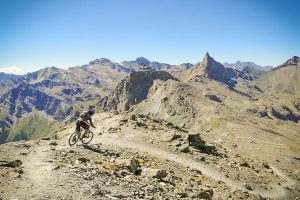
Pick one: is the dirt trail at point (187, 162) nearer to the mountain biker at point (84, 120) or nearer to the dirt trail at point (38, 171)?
the mountain biker at point (84, 120)

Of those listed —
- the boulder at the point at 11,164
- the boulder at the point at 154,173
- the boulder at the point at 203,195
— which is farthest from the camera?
the boulder at the point at 154,173

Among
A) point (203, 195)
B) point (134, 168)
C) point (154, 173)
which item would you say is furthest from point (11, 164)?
point (203, 195)

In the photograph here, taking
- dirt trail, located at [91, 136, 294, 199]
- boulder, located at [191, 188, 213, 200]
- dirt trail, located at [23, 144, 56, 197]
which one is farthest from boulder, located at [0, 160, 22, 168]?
dirt trail, located at [91, 136, 294, 199]

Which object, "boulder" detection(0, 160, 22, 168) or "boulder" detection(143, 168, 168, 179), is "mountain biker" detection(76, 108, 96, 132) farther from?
"boulder" detection(0, 160, 22, 168)

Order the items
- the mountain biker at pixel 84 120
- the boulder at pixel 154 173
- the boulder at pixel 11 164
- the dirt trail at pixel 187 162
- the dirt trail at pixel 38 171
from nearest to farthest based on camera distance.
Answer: the dirt trail at pixel 38 171 < the boulder at pixel 11 164 < the boulder at pixel 154 173 < the mountain biker at pixel 84 120 < the dirt trail at pixel 187 162

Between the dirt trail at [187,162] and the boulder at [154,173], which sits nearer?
the boulder at [154,173]

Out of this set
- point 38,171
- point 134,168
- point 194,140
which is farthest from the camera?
point 194,140

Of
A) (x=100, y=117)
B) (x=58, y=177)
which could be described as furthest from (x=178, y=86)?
(x=58, y=177)

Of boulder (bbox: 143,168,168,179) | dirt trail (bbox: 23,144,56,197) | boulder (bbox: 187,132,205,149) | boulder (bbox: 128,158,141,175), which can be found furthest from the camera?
boulder (bbox: 187,132,205,149)

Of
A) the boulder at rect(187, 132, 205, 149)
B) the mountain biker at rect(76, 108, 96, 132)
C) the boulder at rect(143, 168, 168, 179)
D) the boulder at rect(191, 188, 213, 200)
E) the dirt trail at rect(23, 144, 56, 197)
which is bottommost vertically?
the boulder at rect(191, 188, 213, 200)

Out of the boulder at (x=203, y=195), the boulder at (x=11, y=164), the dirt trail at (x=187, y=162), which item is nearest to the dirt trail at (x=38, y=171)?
the boulder at (x=11, y=164)

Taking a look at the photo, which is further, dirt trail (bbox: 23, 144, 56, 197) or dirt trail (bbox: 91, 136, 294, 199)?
dirt trail (bbox: 91, 136, 294, 199)

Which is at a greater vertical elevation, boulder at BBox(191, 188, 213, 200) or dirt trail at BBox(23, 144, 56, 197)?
dirt trail at BBox(23, 144, 56, 197)

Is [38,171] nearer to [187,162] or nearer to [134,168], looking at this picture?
[134,168]
